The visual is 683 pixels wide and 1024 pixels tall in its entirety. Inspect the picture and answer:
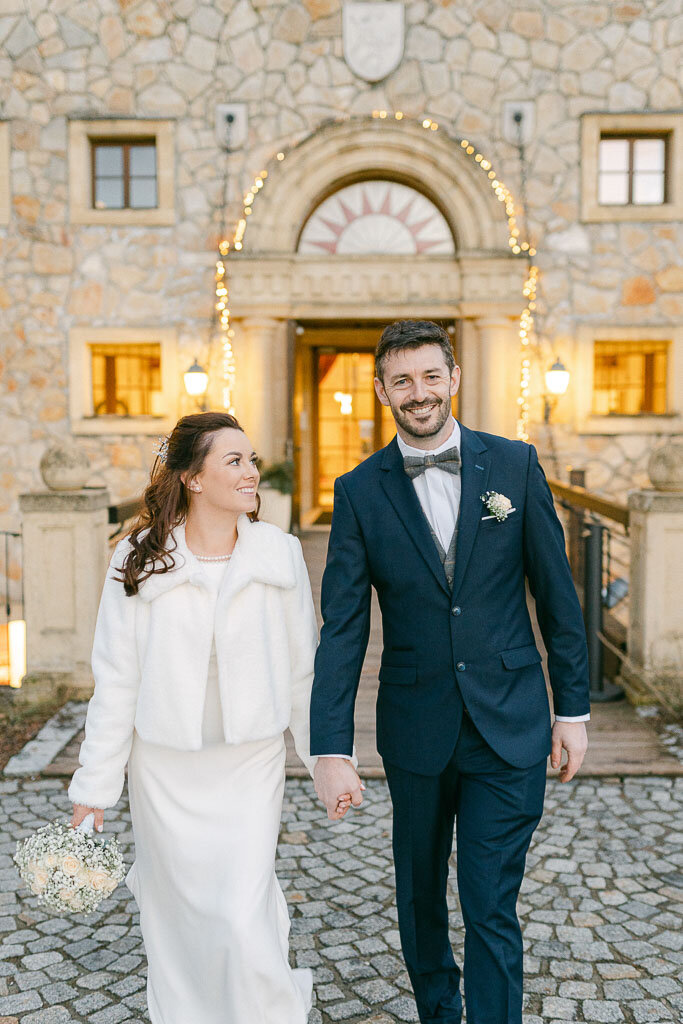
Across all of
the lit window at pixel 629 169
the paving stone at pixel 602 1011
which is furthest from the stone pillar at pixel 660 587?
the lit window at pixel 629 169

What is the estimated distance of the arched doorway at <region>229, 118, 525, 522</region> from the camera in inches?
417

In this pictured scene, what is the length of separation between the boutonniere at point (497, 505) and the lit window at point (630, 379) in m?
9.03

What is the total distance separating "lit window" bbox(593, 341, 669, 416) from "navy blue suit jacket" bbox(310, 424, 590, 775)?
29.4 ft

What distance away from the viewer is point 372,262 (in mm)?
10859

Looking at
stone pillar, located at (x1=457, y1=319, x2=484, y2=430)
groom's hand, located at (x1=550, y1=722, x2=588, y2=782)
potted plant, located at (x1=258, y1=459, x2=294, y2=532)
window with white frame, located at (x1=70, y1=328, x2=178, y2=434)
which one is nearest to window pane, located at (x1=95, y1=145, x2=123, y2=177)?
window with white frame, located at (x1=70, y1=328, x2=178, y2=434)

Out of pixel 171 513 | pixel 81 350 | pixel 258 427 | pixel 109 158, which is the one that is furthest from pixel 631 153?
pixel 171 513

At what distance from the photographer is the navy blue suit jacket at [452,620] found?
2363 mm

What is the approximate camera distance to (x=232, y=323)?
35.9ft

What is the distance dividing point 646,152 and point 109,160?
6.40 metres

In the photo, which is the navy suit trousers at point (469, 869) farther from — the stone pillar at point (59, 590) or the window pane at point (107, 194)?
the window pane at point (107, 194)

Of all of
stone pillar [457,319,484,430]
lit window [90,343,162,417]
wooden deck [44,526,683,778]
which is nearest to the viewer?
wooden deck [44,526,683,778]

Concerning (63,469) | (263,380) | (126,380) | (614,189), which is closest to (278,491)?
(263,380)

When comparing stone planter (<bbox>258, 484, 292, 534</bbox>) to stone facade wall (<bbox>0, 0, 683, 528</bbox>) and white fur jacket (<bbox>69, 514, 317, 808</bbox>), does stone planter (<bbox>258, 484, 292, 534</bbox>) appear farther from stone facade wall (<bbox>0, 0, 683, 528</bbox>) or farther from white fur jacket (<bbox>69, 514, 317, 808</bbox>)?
white fur jacket (<bbox>69, 514, 317, 808</bbox>)

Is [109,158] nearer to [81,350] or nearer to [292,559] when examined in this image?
[81,350]
